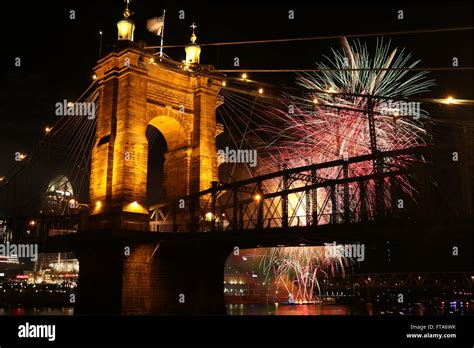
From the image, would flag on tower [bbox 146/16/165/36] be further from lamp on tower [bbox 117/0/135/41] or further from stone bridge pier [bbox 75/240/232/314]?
stone bridge pier [bbox 75/240/232/314]

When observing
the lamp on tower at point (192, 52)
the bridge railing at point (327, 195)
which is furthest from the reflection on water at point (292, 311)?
the lamp on tower at point (192, 52)

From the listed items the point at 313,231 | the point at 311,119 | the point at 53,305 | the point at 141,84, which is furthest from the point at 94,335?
the point at 53,305

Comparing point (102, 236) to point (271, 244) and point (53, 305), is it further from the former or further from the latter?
point (53, 305)

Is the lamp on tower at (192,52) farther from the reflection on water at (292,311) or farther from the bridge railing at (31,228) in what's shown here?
the reflection on water at (292,311)

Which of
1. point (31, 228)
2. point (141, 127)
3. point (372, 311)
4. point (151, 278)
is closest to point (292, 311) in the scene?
point (372, 311)

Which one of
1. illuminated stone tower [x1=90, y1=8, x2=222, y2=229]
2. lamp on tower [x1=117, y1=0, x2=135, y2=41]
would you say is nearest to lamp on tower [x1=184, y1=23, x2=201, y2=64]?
illuminated stone tower [x1=90, y1=8, x2=222, y2=229]
